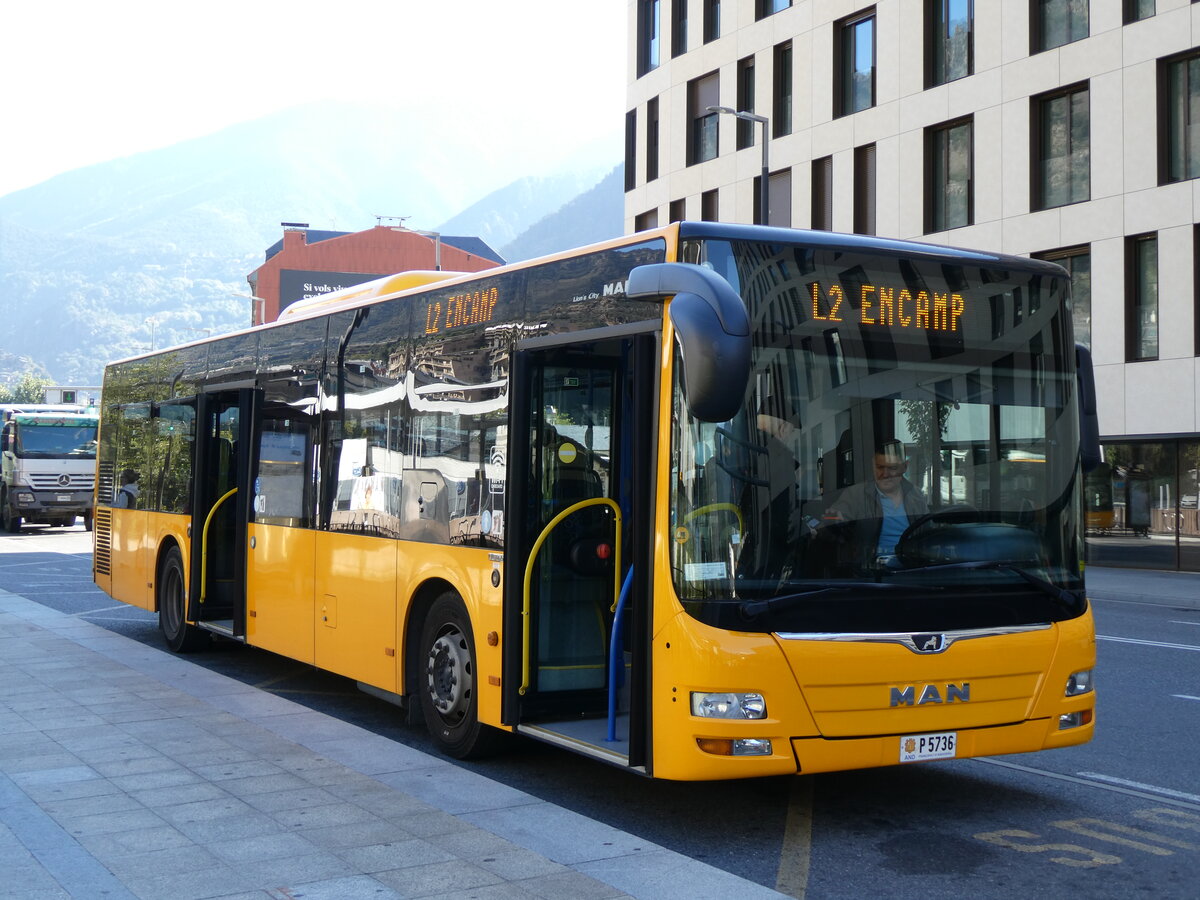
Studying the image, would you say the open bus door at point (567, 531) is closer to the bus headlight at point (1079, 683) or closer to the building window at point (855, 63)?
the bus headlight at point (1079, 683)

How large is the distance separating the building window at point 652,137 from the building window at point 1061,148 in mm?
14714

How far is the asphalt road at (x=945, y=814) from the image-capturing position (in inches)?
232

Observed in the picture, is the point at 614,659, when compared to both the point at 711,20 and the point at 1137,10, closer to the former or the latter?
the point at 1137,10

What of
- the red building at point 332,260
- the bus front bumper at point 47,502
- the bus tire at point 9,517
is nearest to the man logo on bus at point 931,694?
the bus front bumper at point 47,502

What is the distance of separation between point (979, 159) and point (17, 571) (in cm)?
2137

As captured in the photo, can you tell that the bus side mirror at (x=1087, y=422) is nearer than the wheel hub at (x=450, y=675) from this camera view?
Yes

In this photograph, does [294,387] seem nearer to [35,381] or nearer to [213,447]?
[213,447]

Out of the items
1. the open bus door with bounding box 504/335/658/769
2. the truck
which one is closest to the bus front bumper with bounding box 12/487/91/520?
the truck

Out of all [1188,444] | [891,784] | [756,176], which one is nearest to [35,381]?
[756,176]

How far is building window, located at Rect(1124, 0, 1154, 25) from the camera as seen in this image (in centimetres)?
2711

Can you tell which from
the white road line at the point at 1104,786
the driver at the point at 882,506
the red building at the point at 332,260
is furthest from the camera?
the red building at the point at 332,260

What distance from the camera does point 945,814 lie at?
7043 millimetres

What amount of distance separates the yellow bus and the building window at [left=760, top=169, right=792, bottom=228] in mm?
28610

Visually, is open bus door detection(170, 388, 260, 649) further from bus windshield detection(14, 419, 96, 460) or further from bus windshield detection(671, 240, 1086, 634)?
bus windshield detection(14, 419, 96, 460)
